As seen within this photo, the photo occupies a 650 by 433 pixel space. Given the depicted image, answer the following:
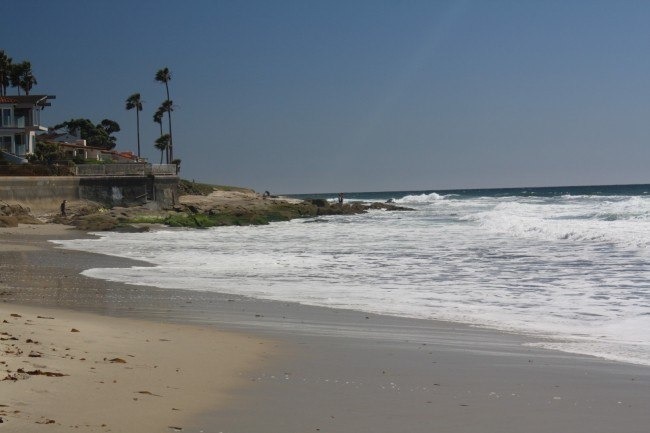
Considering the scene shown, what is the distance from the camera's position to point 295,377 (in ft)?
23.1

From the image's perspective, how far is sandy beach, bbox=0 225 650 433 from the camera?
546 centimetres

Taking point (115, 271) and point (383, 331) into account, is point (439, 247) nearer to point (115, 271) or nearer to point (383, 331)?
point (115, 271)

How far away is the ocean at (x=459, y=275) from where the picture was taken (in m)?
10.8

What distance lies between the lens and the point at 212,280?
53.7 ft

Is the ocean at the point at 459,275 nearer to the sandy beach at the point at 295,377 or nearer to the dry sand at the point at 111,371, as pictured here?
the sandy beach at the point at 295,377

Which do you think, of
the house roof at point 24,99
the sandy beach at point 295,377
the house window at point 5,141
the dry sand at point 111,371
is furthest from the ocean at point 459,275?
the house roof at point 24,99

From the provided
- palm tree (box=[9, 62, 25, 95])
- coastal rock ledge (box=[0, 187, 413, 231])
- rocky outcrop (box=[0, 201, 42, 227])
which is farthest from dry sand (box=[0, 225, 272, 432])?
palm tree (box=[9, 62, 25, 95])

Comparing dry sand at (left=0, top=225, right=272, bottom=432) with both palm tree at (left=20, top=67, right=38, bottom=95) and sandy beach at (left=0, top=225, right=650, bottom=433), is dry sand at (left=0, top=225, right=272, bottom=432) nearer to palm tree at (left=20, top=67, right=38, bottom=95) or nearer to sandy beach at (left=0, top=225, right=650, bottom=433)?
sandy beach at (left=0, top=225, right=650, bottom=433)

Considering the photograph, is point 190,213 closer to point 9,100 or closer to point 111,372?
point 9,100

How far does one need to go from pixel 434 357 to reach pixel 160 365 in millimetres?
2890

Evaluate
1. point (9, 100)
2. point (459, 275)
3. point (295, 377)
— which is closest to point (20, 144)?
point (9, 100)

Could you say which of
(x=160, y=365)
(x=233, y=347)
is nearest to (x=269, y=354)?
(x=233, y=347)

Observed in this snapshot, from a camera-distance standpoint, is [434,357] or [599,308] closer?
[434,357]

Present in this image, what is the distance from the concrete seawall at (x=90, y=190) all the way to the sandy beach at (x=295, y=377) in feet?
112
